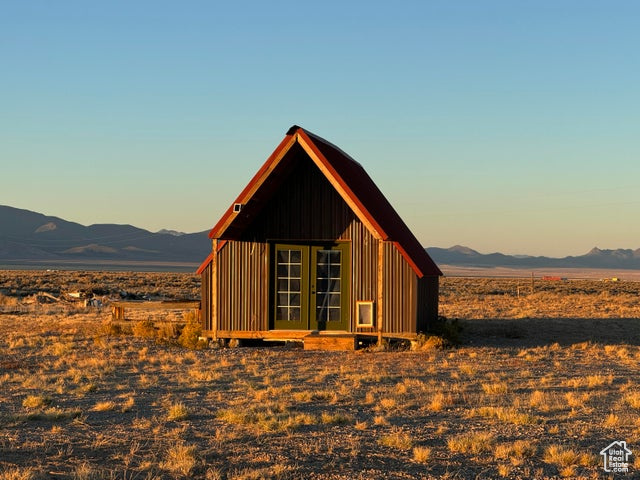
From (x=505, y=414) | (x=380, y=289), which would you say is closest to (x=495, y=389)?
(x=505, y=414)

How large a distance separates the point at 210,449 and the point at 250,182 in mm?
10459

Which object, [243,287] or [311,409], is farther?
[243,287]

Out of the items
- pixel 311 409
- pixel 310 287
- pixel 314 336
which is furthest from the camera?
pixel 310 287

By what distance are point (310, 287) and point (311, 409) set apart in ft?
29.6

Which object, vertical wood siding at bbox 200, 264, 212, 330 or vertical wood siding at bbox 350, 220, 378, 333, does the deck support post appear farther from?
vertical wood siding at bbox 200, 264, 212, 330

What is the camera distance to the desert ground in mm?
8477

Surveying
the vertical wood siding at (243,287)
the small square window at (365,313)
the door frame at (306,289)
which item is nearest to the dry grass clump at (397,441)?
the small square window at (365,313)

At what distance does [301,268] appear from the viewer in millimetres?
20703

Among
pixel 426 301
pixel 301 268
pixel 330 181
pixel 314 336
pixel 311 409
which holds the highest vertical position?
pixel 330 181

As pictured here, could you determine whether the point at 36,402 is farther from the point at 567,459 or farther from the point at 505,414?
the point at 567,459

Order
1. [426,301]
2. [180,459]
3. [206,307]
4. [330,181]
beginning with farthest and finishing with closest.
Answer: [426,301]
[206,307]
[330,181]
[180,459]

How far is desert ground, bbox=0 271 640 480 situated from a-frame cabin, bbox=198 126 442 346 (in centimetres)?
89

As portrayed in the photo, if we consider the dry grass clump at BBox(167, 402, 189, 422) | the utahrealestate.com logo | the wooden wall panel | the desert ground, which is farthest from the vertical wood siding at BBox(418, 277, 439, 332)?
the utahrealestate.com logo

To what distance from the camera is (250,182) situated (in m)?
18.7
